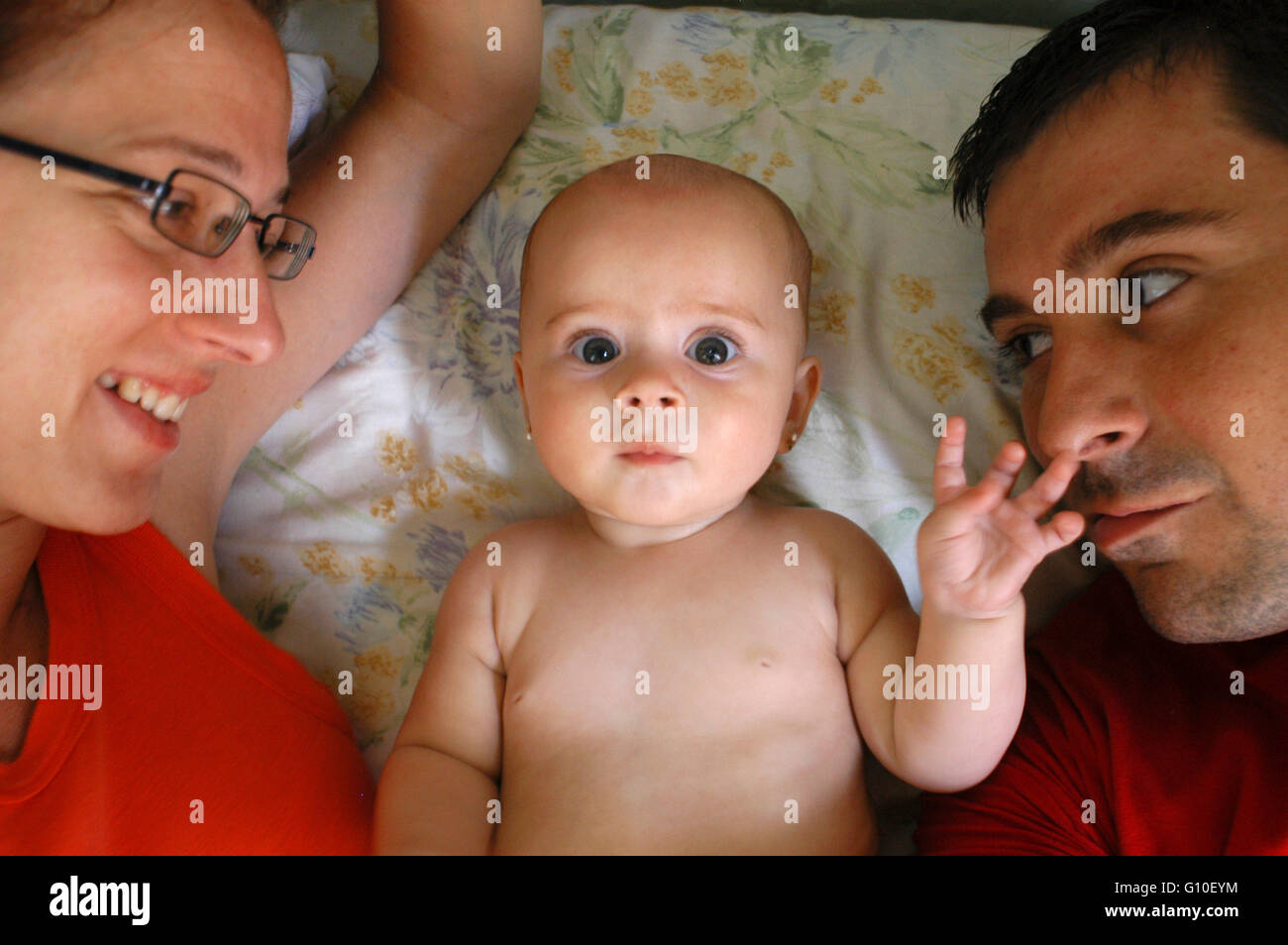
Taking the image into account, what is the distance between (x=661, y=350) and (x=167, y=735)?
0.90 meters

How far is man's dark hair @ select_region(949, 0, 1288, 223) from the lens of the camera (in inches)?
49.3

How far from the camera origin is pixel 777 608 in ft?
4.74

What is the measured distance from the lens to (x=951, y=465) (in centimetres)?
126

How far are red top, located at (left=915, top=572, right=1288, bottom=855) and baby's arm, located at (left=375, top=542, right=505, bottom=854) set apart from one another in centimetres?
71

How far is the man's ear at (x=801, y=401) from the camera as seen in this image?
5.17 ft

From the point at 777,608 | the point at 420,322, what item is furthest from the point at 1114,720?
the point at 420,322

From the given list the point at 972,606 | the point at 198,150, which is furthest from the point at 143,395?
the point at 972,606

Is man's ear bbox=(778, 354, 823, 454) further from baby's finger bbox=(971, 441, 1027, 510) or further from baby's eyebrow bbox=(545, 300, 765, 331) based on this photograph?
baby's finger bbox=(971, 441, 1027, 510)

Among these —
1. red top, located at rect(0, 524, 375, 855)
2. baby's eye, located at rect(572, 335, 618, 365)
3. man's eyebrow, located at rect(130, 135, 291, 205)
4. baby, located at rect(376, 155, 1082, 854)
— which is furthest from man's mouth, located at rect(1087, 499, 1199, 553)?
man's eyebrow, located at rect(130, 135, 291, 205)

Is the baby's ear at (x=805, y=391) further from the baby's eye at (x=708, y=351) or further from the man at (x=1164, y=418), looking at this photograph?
the man at (x=1164, y=418)

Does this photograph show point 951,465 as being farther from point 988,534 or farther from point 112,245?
point 112,245

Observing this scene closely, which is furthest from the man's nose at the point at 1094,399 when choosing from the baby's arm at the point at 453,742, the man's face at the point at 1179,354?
the baby's arm at the point at 453,742

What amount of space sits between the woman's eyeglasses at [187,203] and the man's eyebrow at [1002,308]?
1.13 meters
